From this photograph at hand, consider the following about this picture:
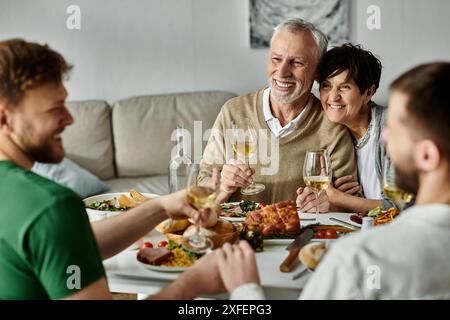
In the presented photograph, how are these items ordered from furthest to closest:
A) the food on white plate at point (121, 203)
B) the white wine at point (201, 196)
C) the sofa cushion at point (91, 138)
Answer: the sofa cushion at point (91, 138)
the food on white plate at point (121, 203)
the white wine at point (201, 196)

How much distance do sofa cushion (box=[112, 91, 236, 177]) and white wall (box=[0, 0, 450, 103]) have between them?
22 cm

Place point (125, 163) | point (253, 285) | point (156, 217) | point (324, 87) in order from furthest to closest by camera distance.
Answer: point (125, 163) < point (324, 87) < point (156, 217) < point (253, 285)

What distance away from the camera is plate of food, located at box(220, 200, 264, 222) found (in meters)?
1.89

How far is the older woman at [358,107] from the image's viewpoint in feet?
7.52

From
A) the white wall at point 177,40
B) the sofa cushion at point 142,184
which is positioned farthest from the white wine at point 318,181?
the white wall at point 177,40

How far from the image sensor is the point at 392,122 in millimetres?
1147

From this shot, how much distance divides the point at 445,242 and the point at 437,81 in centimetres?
29

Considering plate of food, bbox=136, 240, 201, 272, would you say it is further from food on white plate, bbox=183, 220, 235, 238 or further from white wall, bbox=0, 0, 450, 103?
white wall, bbox=0, 0, 450, 103

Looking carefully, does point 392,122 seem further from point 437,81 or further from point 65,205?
point 65,205

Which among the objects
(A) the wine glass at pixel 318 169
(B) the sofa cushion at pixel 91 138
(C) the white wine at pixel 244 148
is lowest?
(B) the sofa cushion at pixel 91 138

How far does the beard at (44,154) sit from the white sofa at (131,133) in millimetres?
2518

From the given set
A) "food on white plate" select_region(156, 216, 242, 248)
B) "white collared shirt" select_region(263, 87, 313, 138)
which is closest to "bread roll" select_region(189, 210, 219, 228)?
"food on white plate" select_region(156, 216, 242, 248)

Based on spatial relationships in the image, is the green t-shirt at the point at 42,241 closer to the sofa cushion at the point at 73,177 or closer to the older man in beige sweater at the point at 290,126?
the older man in beige sweater at the point at 290,126
